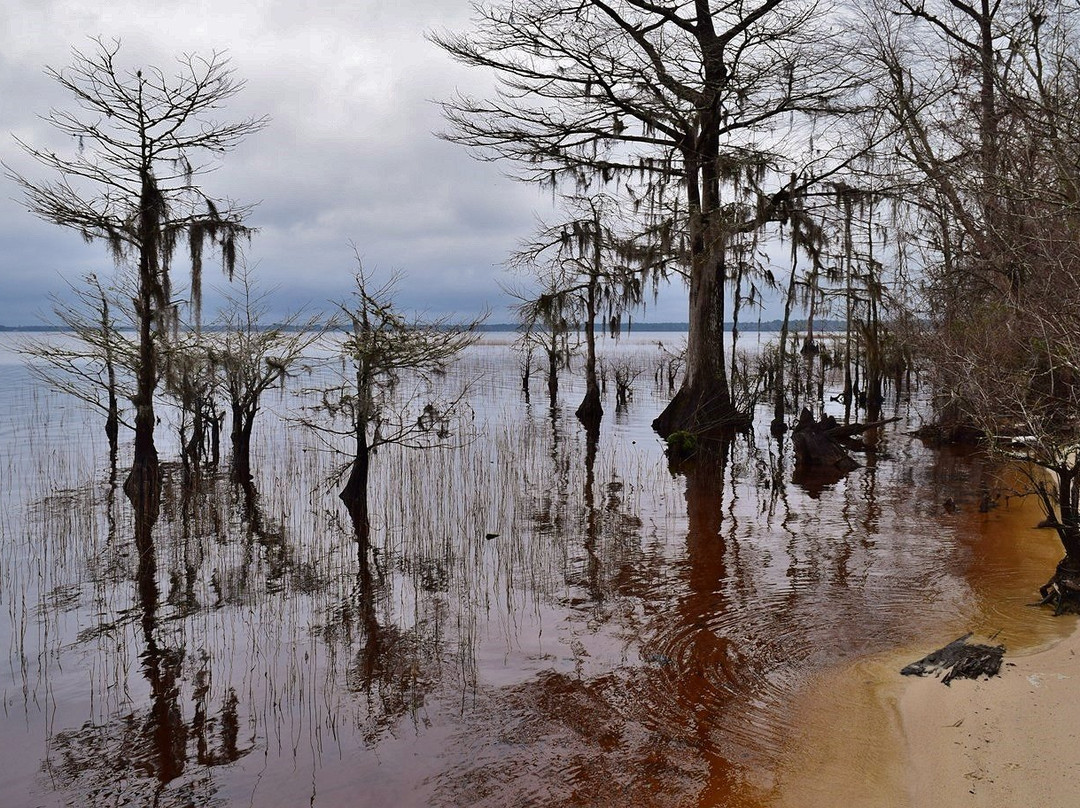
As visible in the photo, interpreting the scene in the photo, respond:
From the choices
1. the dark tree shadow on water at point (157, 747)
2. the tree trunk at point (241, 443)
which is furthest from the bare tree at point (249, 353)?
the dark tree shadow on water at point (157, 747)

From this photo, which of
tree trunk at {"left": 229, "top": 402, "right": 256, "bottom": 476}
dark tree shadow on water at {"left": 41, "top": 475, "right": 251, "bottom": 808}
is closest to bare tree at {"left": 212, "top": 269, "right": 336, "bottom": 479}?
tree trunk at {"left": 229, "top": 402, "right": 256, "bottom": 476}

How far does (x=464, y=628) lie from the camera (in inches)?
272

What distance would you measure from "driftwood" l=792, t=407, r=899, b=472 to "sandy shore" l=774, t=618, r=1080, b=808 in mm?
10143

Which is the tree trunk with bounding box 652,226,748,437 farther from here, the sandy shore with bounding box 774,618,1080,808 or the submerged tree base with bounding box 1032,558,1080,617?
the sandy shore with bounding box 774,618,1080,808

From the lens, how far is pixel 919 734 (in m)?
4.76

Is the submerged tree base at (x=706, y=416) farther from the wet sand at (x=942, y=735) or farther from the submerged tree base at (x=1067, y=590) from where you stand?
the wet sand at (x=942, y=735)

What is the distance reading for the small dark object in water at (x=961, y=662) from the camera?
5301 mm

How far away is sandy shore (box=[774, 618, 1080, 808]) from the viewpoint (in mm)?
4104

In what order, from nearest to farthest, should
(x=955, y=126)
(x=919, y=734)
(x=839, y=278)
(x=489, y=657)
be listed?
(x=919, y=734), (x=489, y=657), (x=955, y=126), (x=839, y=278)

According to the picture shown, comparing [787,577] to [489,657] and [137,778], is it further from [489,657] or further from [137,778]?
[137,778]

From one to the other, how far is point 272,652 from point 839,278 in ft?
79.2

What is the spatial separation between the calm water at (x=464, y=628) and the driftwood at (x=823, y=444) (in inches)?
86.3

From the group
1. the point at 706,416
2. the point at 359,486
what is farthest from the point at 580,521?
the point at 706,416

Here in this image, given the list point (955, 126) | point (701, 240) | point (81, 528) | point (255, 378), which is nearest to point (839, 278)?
point (701, 240)
